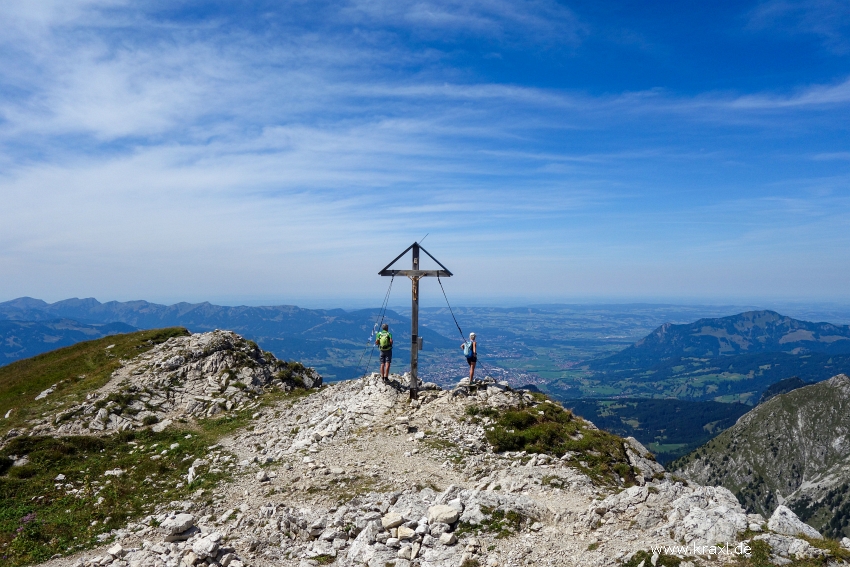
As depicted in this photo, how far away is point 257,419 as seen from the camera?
2819 cm

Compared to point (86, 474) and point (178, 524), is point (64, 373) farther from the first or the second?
point (178, 524)

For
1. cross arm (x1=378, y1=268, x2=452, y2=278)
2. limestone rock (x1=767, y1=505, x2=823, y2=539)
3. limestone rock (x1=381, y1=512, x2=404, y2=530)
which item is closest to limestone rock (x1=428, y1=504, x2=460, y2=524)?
limestone rock (x1=381, y1=512, x2=404, y2=530)

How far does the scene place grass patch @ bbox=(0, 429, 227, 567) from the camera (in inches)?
625

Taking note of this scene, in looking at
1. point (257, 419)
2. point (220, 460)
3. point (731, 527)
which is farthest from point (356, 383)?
point (731, 527)

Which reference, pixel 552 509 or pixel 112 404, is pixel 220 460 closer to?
pixel 112 404

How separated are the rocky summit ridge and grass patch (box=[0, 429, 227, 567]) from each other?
0.41 m

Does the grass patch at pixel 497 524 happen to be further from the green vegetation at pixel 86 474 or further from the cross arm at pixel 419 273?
the cross arm at pixel 419 273

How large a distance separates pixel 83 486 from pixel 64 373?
25.1 m

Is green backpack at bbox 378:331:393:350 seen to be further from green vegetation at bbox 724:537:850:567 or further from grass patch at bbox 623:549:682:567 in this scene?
green vegetation at bbox 724:537:850:567

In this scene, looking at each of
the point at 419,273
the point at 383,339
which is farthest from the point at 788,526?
the point at 383,339

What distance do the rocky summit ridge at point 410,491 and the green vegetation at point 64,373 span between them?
3.35 meters

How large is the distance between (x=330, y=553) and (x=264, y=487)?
584 centimetres

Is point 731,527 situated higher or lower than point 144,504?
higher

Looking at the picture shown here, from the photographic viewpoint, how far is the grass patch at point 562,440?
19125 millimetres
